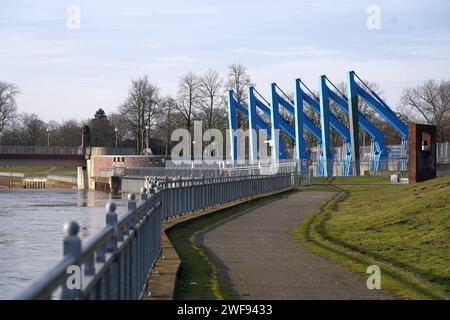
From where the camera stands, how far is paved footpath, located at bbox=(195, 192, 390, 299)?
11039 millimetres

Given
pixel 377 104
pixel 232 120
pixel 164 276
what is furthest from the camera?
pixel 232 120

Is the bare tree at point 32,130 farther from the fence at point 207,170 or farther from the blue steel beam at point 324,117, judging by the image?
the blue steel beam at point 324,117

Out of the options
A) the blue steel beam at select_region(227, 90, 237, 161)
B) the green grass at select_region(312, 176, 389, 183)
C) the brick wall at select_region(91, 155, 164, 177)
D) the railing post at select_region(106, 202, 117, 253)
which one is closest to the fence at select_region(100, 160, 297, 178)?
the brick wall at select_region(91, 155, 164, 177)

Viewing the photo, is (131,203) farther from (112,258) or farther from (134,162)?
(134,162)

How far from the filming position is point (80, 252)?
200 inches

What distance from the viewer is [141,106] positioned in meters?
96.8

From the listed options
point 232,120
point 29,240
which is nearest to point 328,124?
point 232,120

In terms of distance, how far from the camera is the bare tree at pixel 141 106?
317 feet

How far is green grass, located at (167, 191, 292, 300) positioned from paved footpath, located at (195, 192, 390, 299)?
0.16 meters

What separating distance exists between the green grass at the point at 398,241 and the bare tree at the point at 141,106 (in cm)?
7193

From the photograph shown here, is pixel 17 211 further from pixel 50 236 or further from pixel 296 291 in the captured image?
pixel 296 291

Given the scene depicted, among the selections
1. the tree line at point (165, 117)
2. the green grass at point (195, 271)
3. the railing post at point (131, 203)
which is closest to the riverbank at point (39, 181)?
the tree line at point (165, 117)

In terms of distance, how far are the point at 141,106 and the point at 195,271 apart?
84475 mm

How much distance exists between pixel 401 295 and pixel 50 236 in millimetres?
20671
